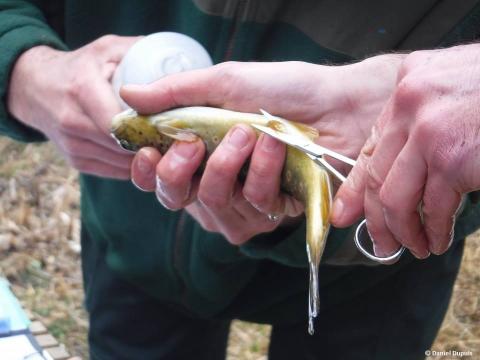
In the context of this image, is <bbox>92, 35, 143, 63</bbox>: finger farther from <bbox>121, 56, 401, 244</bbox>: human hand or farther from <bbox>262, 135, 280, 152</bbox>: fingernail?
<bbox>262, 135, 280, 152</bbox>: fingernail

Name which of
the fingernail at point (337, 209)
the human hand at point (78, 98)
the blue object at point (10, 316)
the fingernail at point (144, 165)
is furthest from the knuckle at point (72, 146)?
the fingernail at point (337, 209)

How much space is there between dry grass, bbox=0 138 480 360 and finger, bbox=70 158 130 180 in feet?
4.29

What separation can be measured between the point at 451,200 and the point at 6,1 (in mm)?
1050

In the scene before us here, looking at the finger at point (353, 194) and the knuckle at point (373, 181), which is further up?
the knuckle at point (373, 181)

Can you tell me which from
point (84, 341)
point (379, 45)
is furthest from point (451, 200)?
point (84, 341)

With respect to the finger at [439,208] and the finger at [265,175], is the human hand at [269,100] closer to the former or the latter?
the finger at [265,175]

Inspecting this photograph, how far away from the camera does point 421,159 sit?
78 cm

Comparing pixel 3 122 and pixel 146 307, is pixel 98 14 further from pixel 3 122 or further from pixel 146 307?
pixel 146 307

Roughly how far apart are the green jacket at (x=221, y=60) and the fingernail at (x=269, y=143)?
29cm

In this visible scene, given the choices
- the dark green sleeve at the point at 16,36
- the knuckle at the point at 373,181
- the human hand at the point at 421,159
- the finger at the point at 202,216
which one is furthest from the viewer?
the dark green sleeve at the point at 16,36

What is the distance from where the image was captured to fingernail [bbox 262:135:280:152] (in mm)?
1024

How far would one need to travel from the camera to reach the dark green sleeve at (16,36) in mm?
1442

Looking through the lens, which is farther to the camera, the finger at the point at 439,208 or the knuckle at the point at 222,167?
the knuckle at the point at 222,167

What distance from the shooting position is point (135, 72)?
1.21m
